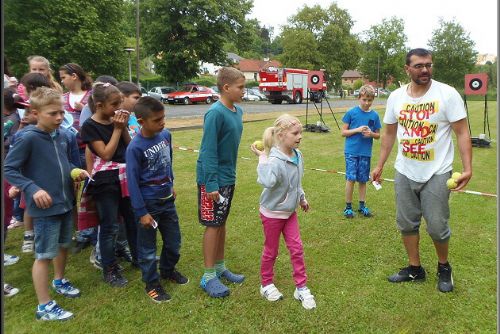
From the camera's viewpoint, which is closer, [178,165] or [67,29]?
[178,165]

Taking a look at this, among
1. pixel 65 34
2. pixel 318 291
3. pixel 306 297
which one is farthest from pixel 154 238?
pixel 65 34

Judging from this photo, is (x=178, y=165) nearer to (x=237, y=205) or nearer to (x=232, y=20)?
(x=237, y=205)

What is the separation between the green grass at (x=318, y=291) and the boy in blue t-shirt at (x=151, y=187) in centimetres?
33

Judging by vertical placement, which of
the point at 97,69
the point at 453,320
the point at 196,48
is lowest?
the point at 453,320

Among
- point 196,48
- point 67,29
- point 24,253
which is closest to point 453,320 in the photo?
point 24,253

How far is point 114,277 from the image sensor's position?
3512 millimetres

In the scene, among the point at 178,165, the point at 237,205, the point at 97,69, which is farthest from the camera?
the point at 97,69

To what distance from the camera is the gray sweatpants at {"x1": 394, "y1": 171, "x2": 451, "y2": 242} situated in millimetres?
3189

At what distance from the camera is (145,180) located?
3146 mm

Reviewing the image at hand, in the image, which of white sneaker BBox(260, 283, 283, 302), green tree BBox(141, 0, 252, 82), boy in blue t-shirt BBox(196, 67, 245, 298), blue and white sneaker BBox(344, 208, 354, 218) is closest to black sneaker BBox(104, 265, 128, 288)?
boy in blue t-shirt BBox(196, 67, 245, 298)

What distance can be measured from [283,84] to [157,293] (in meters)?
28.9

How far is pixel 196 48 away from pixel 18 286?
33.7m

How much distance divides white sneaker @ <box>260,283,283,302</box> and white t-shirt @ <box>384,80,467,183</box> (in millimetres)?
1506

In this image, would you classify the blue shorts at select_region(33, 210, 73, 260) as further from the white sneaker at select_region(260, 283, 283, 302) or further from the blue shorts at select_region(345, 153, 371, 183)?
the blue shorts at select_region(345, 153, 371, 183)
